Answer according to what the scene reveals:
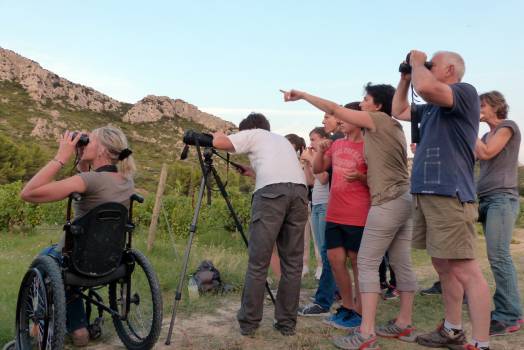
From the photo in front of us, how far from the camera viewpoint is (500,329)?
12.3 ft

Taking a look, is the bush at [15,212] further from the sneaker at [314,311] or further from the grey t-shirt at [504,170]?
the grey t-shirt at [504,170]

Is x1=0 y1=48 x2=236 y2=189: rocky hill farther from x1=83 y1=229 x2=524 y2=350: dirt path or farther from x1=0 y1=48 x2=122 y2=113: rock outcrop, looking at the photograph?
x1=83 y1=229 x2=524 y2=350: dirt path

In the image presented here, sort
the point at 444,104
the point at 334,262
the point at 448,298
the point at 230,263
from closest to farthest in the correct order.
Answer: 1. the point at 444,104
2. the point at 448,298
3. the point at 334,262
4. the point at 230,263

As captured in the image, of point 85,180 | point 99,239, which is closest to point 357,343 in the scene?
point 99,239

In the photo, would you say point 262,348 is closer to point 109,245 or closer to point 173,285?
point 109,245

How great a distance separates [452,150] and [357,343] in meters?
1.52

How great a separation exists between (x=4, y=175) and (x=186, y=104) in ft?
238

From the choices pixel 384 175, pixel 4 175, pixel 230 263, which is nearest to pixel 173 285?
pixel 230 263

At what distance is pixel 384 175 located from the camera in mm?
3477

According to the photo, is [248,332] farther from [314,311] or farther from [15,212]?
[15,212]

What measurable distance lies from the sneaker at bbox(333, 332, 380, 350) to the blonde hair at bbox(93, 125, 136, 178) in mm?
1969

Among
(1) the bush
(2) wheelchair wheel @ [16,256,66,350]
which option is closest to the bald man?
(2) wheelchair wheel @ [16,256,66,350]

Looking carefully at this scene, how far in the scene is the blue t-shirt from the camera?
9.93ft

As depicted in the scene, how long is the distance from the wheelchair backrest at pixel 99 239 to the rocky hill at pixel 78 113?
53.8 m
